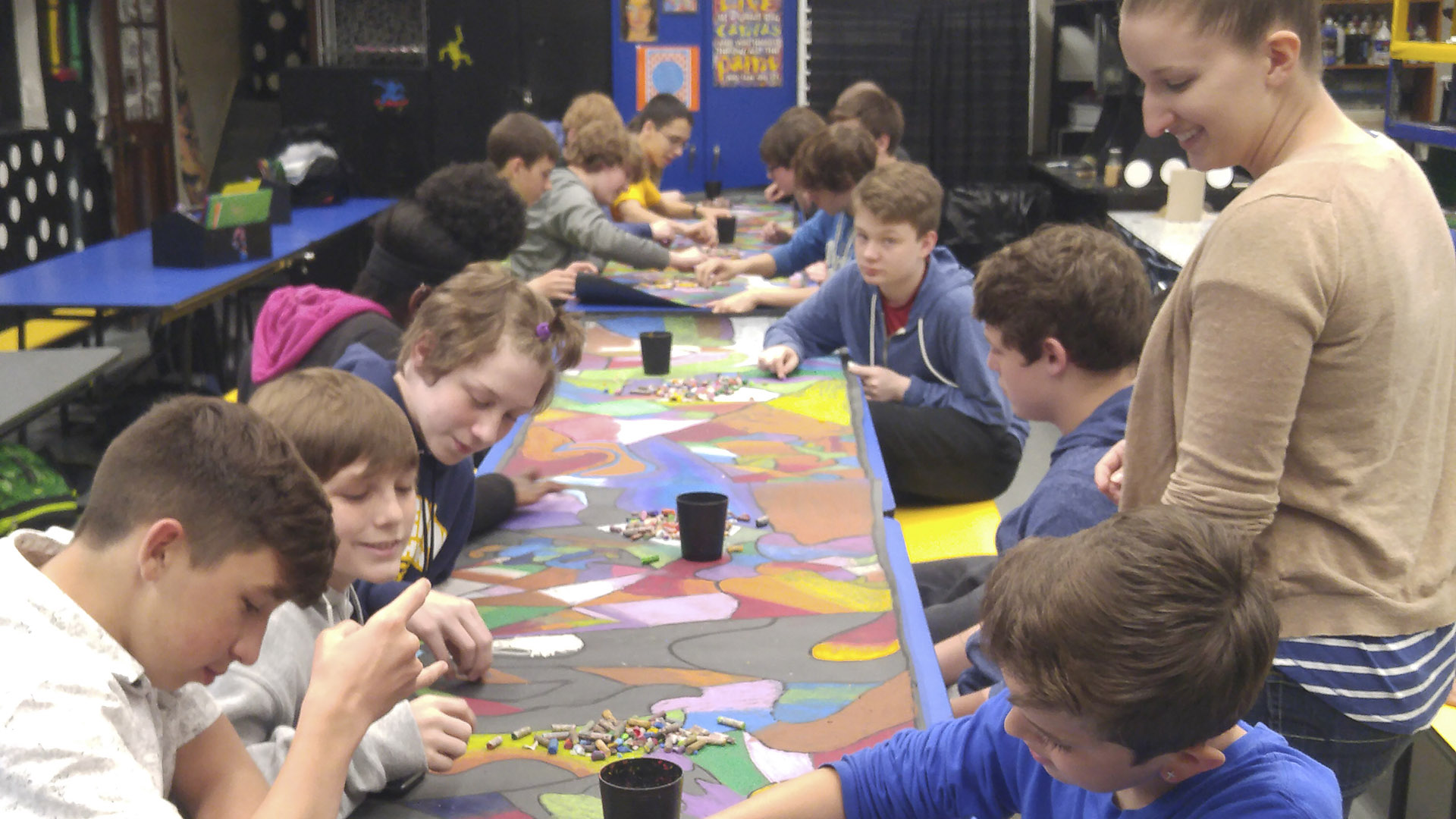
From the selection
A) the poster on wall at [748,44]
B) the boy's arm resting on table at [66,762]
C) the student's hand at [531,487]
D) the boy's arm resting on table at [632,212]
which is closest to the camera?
the boy's arm resting on table at [66,762]

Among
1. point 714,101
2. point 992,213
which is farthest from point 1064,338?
point 714,101

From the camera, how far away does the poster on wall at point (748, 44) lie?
8.56 metres

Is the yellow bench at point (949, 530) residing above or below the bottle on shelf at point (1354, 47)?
below

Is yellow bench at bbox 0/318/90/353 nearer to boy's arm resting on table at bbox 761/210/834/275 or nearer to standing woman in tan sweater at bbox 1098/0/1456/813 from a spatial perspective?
boy's arm resting on table at bbox 761/210/834/275

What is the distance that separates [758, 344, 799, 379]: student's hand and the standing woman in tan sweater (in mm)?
1773

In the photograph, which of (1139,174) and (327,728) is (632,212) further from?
(327,728)

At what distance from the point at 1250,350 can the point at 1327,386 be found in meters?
0.12

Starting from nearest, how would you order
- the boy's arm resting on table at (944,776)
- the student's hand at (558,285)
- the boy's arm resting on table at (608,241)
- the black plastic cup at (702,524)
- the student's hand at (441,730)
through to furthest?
the boy's arm resting on table at (944,776), the student's hand at (441,730), the black plastic cup at (702,524), the student's hand at (558,285), the boy's arm resting on table at (608,241)

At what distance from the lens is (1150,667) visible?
1006 mm

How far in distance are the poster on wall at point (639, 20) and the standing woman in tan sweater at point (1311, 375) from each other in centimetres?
753

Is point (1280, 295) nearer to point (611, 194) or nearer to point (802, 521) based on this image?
point (802, 521)

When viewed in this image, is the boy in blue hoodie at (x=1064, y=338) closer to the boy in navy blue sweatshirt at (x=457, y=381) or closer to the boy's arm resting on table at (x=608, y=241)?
the boy in navy blue sweatshirt at (x=457, y=381)

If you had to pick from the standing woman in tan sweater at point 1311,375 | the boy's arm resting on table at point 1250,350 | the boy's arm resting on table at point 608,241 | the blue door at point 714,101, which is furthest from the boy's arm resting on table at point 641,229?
the boy's arm resting on table at point 1250,350

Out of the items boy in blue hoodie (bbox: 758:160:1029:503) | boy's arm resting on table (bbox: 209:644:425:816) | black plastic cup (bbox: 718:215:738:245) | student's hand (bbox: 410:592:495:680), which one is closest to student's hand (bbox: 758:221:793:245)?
black plastic cup (bbox: 718:215:738:245)
